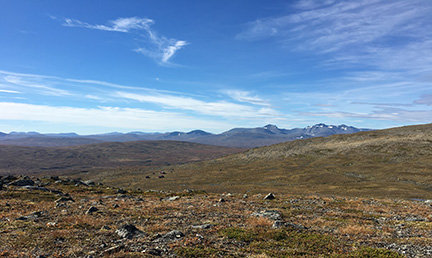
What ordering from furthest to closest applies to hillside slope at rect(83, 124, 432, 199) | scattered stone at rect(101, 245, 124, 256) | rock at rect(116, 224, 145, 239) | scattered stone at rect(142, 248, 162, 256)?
1. hillside slope at rect(83, 124, 432, 199)
2. rock at rect(116, 224, 145, 239)
3. scattered stone at rect(142, 248, 162, 256)
4. scattered stone at rect(101, 245, 124, 256)

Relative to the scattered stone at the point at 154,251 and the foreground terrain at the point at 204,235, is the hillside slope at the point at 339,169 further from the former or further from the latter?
the scattered stone at the point at 154,251

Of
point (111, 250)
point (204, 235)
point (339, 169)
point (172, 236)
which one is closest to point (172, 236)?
point (172, 236)

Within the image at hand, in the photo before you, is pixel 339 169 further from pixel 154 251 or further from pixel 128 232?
pixel 154 251

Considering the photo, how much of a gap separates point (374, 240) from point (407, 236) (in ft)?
10.2

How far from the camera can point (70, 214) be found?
24688mm

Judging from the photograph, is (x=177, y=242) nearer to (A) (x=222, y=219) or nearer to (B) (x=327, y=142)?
(A) (x=222, y=219)

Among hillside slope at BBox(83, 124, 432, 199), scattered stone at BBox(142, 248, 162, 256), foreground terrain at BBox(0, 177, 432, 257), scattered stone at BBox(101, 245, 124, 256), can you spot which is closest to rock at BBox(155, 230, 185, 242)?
foreground terrain at BBox(0, 177, 432, 257)

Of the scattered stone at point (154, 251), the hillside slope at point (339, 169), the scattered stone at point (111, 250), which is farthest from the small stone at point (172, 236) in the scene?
the hillside slope at point (339, 169)

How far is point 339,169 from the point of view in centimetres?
8562

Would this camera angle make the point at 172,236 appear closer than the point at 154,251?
No

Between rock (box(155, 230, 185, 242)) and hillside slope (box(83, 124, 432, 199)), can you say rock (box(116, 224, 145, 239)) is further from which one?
hillside slope (box(83, 124, 432, 199))

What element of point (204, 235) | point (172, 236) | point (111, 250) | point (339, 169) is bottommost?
point (339, 169)

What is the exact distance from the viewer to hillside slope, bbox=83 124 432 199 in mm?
61375

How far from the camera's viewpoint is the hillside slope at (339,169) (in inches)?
2416
